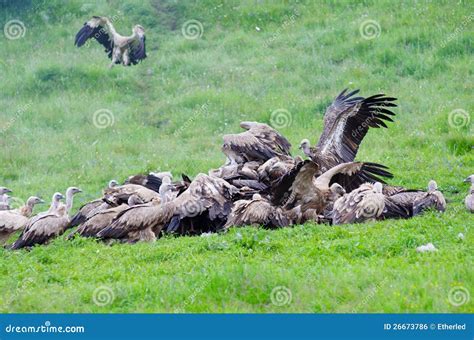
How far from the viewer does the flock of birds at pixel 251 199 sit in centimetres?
1167

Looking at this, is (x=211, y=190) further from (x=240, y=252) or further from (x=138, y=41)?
(x=138, y=41)

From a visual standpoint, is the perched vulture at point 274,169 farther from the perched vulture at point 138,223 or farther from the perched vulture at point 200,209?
the perched vulture at point 138,223

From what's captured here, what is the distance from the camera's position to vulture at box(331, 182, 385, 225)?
37.8ft

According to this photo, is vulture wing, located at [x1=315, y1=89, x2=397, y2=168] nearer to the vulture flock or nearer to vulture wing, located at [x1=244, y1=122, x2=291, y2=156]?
the vulture flock

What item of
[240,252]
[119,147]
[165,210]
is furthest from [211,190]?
[119,147]

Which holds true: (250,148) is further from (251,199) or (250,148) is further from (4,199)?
(4,199)

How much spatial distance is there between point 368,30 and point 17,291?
1540 centimetres

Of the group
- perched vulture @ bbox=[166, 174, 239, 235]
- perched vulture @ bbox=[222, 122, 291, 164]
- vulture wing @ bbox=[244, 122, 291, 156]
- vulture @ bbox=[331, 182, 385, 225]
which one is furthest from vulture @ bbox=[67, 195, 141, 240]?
vulture wing @ bbox=[244, 122, 291, 156]

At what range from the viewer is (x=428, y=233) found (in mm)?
10359

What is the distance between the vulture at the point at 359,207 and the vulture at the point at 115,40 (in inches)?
464

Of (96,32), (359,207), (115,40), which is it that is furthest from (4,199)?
(96,32)

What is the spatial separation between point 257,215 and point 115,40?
39.1 ft

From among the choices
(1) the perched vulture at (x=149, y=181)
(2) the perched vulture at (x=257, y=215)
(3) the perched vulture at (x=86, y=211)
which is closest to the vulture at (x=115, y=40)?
(1) the perched vulture at (x=149, y=181)

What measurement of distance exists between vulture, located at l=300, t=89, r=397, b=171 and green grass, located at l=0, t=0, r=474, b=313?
98 cm
